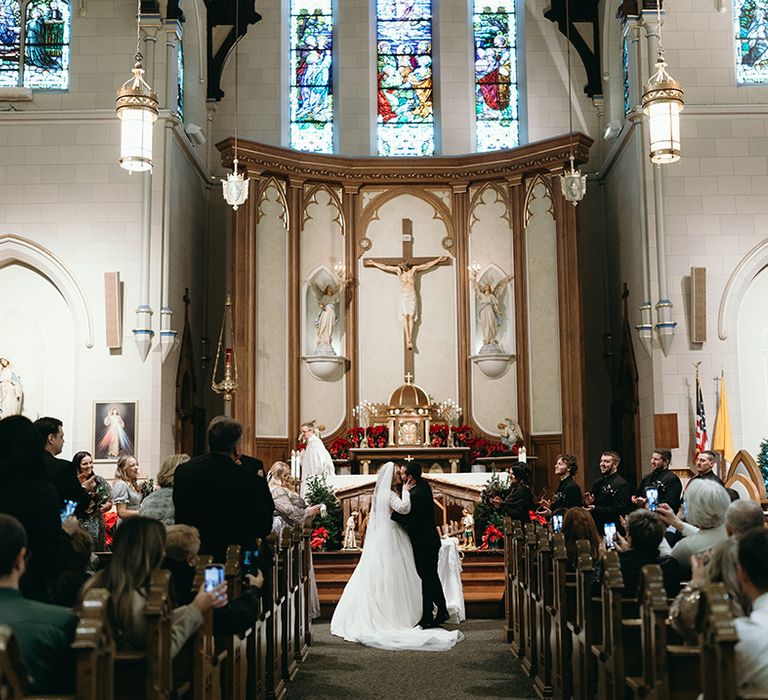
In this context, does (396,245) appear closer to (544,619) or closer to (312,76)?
(312,76)

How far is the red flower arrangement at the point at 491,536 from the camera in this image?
1238cm

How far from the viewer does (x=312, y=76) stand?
59.9 feet

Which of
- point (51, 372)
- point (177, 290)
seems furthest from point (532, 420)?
point (51, 372)

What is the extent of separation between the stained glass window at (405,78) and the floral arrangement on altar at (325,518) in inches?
276

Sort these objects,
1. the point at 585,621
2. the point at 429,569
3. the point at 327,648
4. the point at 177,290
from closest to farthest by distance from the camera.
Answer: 1. the point at 585,621
2. the point at 327,648
3. the point at 429,569
4. the point at 177,290

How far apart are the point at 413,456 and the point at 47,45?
7604mm

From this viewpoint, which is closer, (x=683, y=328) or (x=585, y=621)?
(x=585, y=621)

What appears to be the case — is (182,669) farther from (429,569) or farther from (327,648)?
(429,569)

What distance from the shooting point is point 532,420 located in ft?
54.0

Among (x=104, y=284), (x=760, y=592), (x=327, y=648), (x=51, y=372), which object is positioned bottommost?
(x=327, y=648)

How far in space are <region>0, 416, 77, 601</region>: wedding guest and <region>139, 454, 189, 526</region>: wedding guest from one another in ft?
6.16

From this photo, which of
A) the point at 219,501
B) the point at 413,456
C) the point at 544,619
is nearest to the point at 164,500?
the point at 219,501

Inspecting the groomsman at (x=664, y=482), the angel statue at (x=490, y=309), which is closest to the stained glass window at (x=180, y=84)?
the angel statue at (x=490, y=309)

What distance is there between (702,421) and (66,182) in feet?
28.5
